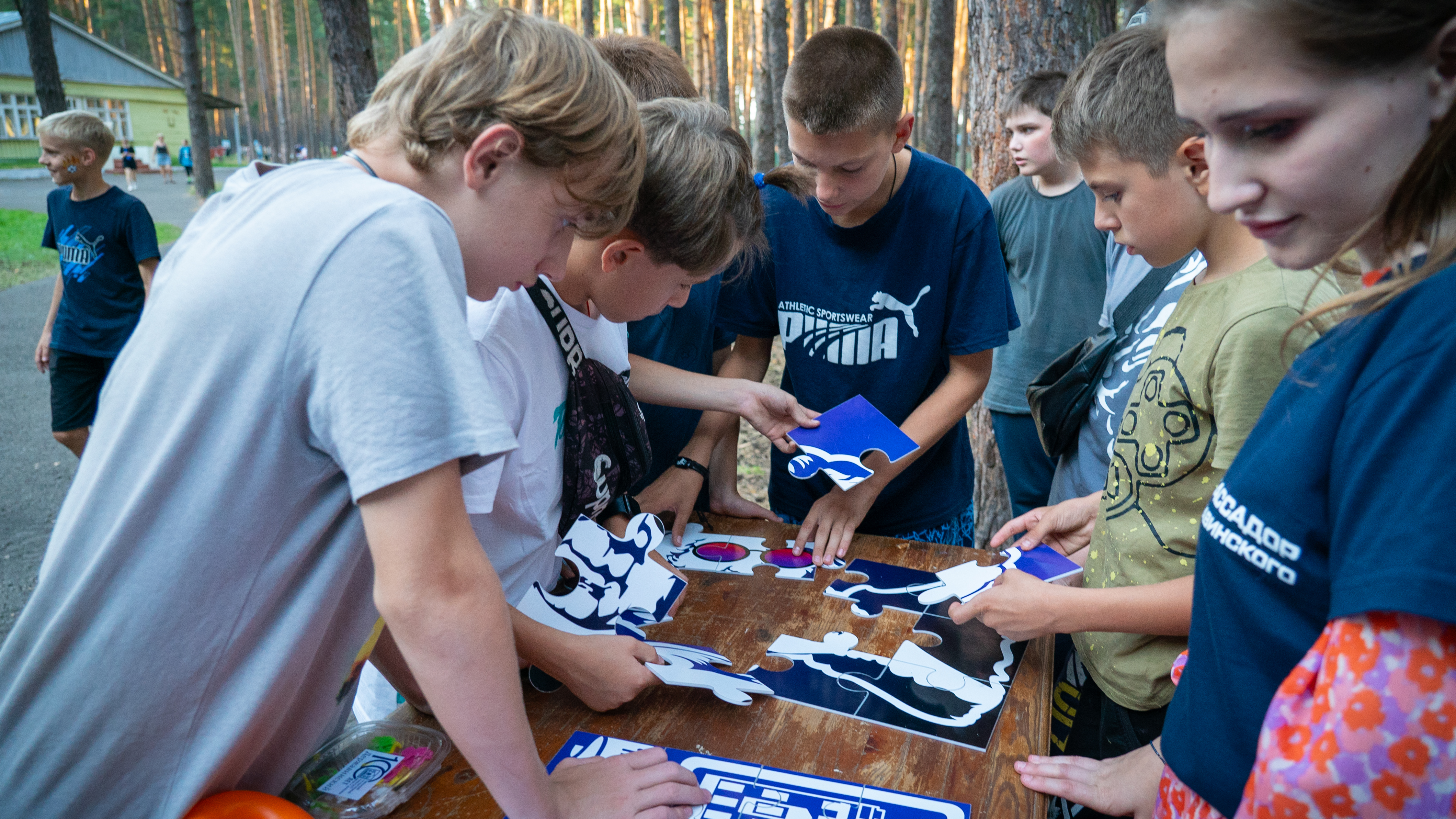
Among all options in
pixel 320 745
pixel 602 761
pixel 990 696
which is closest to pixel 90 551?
pixel 320 745

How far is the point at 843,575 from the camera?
184 cm

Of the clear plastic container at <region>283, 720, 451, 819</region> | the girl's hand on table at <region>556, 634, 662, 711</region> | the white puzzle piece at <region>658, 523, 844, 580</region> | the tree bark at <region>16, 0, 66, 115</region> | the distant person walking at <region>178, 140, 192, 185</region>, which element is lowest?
the distant person walking at <region>178, 140, 192, 185</region>

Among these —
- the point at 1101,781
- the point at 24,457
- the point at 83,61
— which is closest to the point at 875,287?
the point at 1101,781

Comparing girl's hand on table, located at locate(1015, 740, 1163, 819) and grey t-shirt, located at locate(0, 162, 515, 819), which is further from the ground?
grey t-shirt, located at locate(0, 162, 515, 819)

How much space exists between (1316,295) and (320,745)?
5.01 ft

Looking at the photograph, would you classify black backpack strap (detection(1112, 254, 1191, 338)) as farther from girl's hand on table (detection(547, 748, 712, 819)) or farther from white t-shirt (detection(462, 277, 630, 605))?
girl's hand on table (detection(547, 748, 712, 819))

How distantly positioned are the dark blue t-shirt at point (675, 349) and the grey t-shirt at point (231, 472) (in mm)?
1287

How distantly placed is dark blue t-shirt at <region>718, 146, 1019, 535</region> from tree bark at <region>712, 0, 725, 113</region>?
1003 centimetres

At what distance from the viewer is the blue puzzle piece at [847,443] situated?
6.09 ft

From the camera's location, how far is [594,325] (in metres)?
1.67

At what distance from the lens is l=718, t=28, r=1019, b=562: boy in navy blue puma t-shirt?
2.03m

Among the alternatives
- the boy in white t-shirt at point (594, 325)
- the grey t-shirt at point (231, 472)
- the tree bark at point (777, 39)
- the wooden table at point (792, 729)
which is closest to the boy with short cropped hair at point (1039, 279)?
the wooden table at point (792, 729)

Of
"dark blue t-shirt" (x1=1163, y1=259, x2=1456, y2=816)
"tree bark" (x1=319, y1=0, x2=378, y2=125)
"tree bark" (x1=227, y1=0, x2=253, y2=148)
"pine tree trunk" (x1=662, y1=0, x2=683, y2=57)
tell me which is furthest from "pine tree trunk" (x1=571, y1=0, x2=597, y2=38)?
"tree bark" (x1=227, y1=0, x2=253, y2=148)

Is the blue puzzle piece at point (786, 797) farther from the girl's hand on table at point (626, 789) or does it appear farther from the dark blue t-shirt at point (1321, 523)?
the dark blue t-shirt at point (1321, 523)
